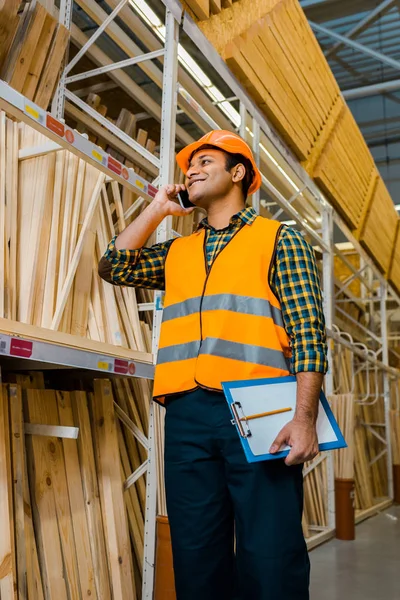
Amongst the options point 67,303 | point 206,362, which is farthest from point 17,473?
point 206,362

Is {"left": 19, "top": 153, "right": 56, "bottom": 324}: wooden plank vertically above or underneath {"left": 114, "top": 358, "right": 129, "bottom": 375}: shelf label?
above

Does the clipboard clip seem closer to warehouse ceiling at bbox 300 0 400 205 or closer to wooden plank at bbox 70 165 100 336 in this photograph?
wooden plank at bbox 70 165 100 336

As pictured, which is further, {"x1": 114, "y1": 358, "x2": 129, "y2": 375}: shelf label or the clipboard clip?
{"x1": 114, "y1": 358, "x2": 129, "y2": 375}: shelf label

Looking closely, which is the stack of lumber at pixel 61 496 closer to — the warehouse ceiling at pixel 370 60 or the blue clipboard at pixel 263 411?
the blue clipboard at pixel 263 411

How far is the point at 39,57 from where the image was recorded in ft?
11.5

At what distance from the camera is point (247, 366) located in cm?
206

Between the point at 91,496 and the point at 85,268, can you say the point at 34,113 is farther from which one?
the point at 91,496

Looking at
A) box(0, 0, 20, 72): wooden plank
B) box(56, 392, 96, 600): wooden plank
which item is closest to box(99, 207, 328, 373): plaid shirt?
box(56, 392, 96, 600): wooden plank

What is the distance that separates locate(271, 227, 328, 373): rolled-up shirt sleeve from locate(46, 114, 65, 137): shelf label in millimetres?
1029

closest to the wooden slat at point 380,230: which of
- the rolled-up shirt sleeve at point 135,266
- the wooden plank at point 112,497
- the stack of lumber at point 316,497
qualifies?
the stack of lumber at point 316,497

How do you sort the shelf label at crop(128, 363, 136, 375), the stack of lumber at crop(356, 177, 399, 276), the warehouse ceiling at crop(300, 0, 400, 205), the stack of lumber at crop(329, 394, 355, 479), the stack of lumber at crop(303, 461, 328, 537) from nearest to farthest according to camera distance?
the shelf label at crop(128, 363, 136, 375), the stack of lumber at crop(303, 461, 328, 537), the stack of lumber at crop(329, 394, 355, 479), the stack of lumber at crop(356, 177, 399, 276), the warehouse ceiling at crop(300, 0, 400, 205)

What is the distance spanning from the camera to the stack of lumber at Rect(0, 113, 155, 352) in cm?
269

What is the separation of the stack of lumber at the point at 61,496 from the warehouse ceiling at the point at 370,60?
33.3ft

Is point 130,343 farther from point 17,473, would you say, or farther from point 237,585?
point 237,585
